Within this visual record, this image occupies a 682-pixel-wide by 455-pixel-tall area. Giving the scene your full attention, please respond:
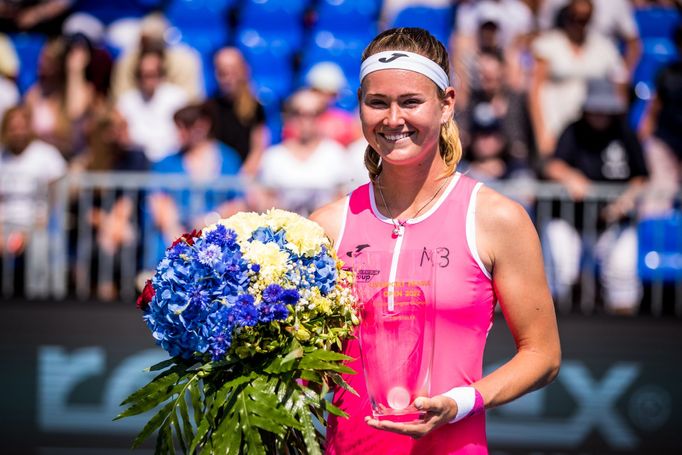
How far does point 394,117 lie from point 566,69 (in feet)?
18.0

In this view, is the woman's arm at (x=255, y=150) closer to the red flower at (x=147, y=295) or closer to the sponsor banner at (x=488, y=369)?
the sponsor banner at (x=488, y=369)

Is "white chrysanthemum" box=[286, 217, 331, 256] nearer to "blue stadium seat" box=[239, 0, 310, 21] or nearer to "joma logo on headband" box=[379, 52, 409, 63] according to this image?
"joma logo on headband" box=[379, 52, 409, 63]

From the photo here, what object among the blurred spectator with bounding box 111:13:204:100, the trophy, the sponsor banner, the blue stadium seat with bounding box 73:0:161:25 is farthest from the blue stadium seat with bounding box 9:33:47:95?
the trophy

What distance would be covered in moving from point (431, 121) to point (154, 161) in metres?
5.04

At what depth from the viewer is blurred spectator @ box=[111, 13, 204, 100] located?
8.13m

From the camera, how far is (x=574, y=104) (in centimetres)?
761

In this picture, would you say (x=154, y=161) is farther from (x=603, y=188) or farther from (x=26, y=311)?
(x=603, y=188)

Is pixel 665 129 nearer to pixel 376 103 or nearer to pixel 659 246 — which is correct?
pixel 659 246

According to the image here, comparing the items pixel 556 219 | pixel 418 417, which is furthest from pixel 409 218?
pixel 556 219

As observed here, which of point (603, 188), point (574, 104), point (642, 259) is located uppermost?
point (574, 104)

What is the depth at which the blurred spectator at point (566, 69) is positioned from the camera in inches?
297

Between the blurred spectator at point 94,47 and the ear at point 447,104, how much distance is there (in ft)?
19.4

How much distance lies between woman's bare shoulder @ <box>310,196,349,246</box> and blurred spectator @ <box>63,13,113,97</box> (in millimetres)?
5663

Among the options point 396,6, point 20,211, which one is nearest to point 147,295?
point 20,211
